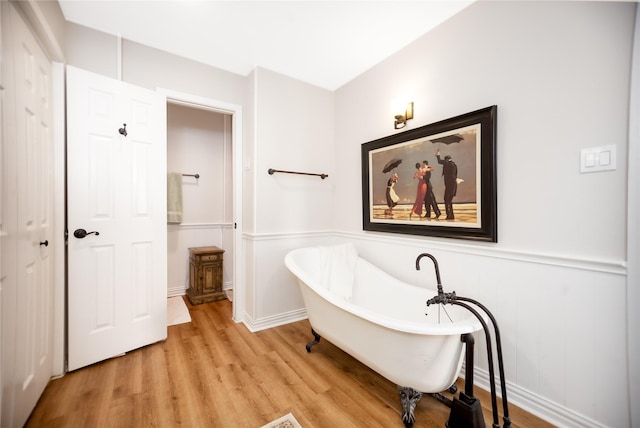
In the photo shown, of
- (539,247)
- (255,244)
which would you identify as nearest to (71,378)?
(255,244)

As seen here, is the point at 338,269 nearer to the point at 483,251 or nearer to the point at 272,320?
the point at 272,320

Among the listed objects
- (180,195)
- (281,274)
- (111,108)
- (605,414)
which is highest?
(111,108)

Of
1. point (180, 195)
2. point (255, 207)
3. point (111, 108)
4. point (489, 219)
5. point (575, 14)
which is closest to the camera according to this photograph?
point (575, 14)

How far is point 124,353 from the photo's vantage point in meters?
2.01

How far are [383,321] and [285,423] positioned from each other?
0.76 meters

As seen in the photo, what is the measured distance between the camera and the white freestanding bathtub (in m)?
1.24

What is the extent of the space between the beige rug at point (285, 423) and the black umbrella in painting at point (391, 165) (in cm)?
193

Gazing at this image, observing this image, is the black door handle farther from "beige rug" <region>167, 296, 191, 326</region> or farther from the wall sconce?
the wall sconce

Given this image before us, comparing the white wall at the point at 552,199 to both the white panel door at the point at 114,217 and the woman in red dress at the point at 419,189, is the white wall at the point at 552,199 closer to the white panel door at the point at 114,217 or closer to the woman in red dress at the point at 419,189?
the woman in red dress at the point at 419,189

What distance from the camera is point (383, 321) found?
131 cm

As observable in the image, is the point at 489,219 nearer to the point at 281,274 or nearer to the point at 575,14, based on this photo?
the point at 575,14

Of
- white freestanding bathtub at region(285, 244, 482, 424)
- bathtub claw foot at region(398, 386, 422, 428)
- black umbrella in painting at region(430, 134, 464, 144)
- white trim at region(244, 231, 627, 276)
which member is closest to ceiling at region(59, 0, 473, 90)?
black umbrella in painting at region(430, 134, 464, 144)

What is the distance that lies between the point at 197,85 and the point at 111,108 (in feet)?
2.49

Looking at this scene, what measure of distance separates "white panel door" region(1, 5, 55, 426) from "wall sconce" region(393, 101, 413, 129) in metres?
2.29
